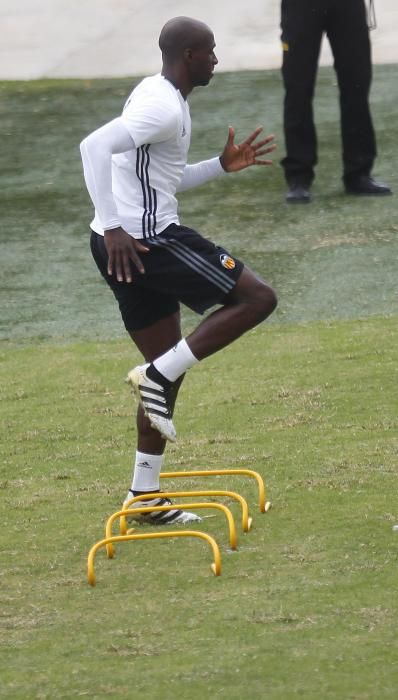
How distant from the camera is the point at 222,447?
6891 mm

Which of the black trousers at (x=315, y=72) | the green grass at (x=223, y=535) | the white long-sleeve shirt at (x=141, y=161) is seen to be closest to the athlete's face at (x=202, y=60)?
the white long-sleeve shirt at (x=141, y=161)

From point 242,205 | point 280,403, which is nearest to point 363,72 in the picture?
point 242,205

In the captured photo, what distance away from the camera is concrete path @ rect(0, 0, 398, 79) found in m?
15.4

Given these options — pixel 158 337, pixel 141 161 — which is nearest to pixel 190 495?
pixel 158 337

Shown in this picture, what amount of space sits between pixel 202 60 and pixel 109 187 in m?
0.67

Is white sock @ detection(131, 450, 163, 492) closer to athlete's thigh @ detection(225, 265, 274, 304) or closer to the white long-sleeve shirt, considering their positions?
athlete's thigh @ detection(225, 265, 274, 304)

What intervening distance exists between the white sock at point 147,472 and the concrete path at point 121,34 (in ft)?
31.7

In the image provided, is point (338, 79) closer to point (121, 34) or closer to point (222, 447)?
point (222, 447)

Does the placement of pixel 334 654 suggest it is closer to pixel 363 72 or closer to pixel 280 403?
pixel 280 403

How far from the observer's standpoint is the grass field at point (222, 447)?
4.31 meters

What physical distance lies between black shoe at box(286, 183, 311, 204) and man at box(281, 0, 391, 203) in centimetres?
7

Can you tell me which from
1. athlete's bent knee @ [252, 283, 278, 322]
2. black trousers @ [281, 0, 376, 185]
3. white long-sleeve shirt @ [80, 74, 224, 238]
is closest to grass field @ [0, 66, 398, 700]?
black trousers @ [281, 0, 376, 185]

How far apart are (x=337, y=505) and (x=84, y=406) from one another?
7.86 ft

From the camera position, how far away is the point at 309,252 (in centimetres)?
1038
